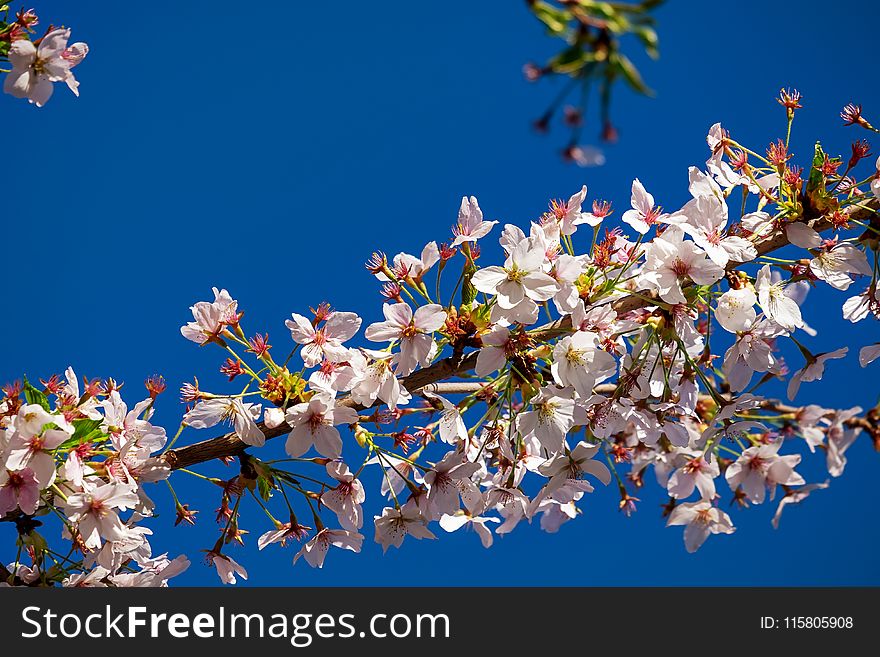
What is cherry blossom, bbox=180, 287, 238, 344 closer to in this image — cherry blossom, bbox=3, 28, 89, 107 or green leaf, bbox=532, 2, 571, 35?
cherry blossom, bbox=3, 28, 89, 107

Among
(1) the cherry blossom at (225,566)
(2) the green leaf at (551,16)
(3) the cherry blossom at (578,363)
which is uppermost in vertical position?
(3) the cherry blossom at (578,363)

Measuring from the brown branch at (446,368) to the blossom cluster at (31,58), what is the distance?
1147 millimetres

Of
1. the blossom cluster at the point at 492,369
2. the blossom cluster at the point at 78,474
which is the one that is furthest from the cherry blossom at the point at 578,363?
the blossom cluster at the point at 78,474

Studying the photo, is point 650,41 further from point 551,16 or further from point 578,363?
point 578,363

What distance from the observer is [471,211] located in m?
2.26

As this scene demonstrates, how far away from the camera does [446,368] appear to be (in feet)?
7.25

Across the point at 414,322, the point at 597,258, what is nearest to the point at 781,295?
the point at 597,258

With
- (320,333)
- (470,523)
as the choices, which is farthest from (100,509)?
(470,523)

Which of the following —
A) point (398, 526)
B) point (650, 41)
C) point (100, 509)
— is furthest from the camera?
point (398, 526)

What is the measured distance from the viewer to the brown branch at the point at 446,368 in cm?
222

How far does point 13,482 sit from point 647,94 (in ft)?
6.04

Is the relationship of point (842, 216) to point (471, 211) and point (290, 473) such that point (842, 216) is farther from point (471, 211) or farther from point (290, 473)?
point (290, 473)

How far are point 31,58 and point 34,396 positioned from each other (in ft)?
3.29

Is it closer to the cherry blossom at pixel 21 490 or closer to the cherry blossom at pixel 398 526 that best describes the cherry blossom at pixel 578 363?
the cherry blossom at pixel 398 526
